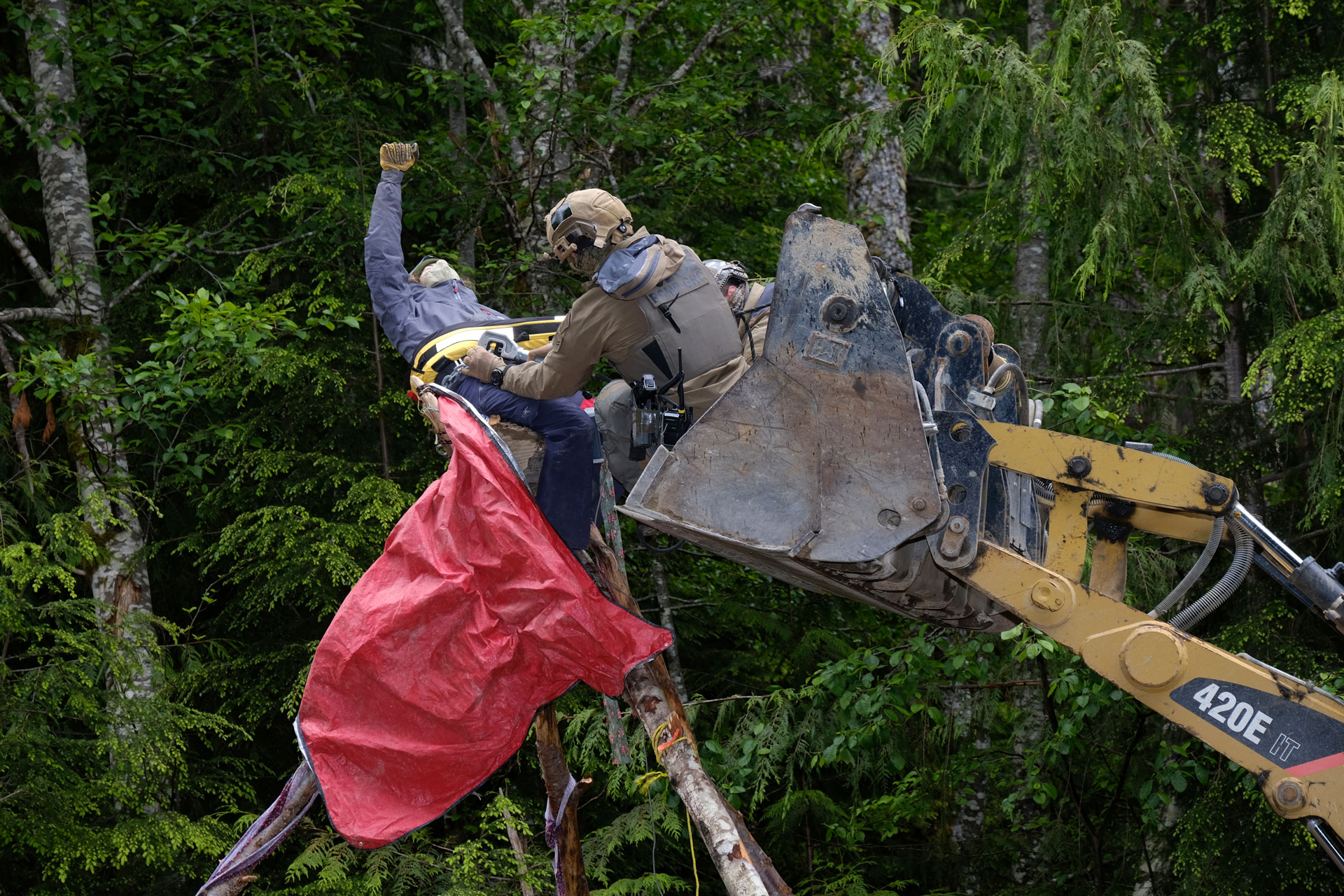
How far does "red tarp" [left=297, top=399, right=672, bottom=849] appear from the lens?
4.33 meters

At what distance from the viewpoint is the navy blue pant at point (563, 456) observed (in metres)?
→ 4.62

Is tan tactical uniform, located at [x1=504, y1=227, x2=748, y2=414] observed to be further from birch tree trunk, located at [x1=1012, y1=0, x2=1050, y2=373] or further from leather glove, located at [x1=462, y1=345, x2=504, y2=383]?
birch tree trunk, located at [x1=1012, y1=0, x2=1050, y2=373]

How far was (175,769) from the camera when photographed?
7211mm

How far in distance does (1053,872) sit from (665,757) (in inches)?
154

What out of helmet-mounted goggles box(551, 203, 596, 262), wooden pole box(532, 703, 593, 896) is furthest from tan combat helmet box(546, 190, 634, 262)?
wooden pole box(532, 703, 593, 896)

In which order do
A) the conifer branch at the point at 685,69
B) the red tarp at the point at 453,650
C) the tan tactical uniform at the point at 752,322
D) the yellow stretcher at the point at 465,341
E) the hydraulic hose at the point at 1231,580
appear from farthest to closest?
the conifer branch at the point at 685,69 → the yellow stretcher at the point at 465,341 → the tan tactical uniform at the point at 752,322 → the red tarp at the point at 453,650 → the hydraulic hose at the point at 1231,580

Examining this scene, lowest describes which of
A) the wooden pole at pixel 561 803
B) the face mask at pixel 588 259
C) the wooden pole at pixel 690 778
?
the wooden pole at pixel 561 803

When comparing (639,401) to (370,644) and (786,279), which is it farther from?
(370,644)

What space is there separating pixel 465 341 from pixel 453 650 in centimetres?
114

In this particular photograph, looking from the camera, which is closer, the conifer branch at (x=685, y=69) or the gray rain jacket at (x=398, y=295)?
the gray rain jacket at (x=398, y=295)

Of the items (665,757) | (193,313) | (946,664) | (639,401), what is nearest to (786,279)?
(639,401)

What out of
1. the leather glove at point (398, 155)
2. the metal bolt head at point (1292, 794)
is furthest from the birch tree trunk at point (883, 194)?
the metal bolt head at point (1292, 794)

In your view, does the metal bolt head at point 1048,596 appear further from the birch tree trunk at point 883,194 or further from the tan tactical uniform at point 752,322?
the birch tree trunk at point 883,194

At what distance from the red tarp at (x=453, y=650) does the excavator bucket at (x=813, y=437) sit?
2.37 feet
